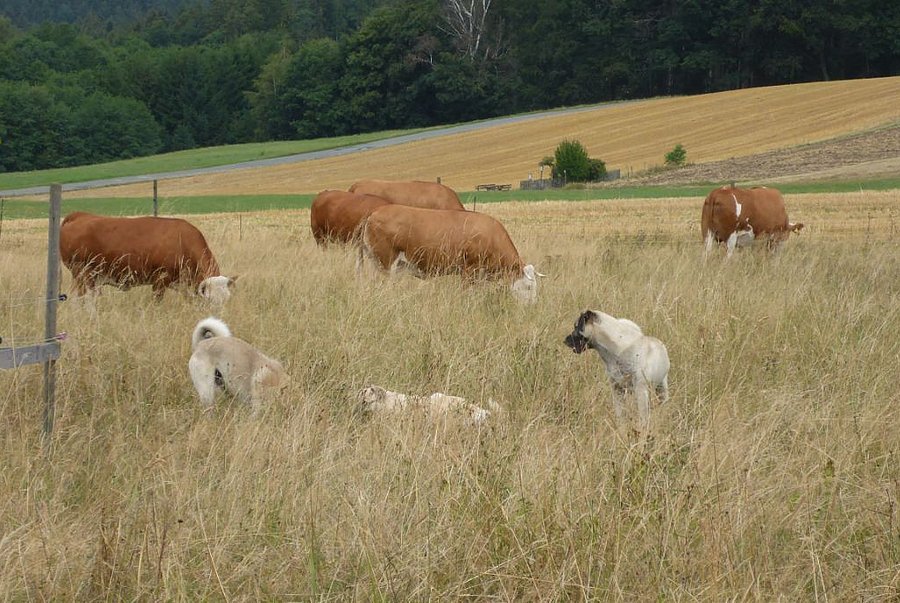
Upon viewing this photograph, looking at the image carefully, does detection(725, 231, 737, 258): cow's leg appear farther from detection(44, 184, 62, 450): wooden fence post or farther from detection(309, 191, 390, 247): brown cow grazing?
detection(44, 184, 62, 450): wooden fence post

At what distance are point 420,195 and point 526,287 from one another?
6148mm

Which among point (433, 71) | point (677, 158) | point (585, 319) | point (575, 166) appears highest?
point (433, 71)

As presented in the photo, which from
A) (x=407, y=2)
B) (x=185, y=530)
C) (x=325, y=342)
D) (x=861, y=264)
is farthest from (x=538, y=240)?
(x=407, y=2)

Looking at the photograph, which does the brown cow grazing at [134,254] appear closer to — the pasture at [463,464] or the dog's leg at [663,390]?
the pasture at [463,464]

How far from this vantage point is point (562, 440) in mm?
5270

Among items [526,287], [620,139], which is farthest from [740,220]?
[620,139]

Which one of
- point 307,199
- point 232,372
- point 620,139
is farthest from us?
point 620,139

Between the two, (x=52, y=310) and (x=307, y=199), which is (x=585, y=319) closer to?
(x=52, y=310)

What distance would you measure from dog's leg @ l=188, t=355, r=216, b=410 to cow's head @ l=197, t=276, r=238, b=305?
Answer: 3.19 m

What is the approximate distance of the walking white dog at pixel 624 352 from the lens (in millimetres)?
6645

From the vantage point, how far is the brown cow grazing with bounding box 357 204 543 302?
40.7 feet

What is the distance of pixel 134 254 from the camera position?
11156mm

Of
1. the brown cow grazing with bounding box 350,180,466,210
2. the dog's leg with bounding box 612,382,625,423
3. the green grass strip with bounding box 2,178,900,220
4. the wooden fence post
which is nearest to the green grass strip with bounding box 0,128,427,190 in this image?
the green grass strip with bounding box 2,178,900,220

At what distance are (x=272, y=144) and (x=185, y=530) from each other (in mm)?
86591
